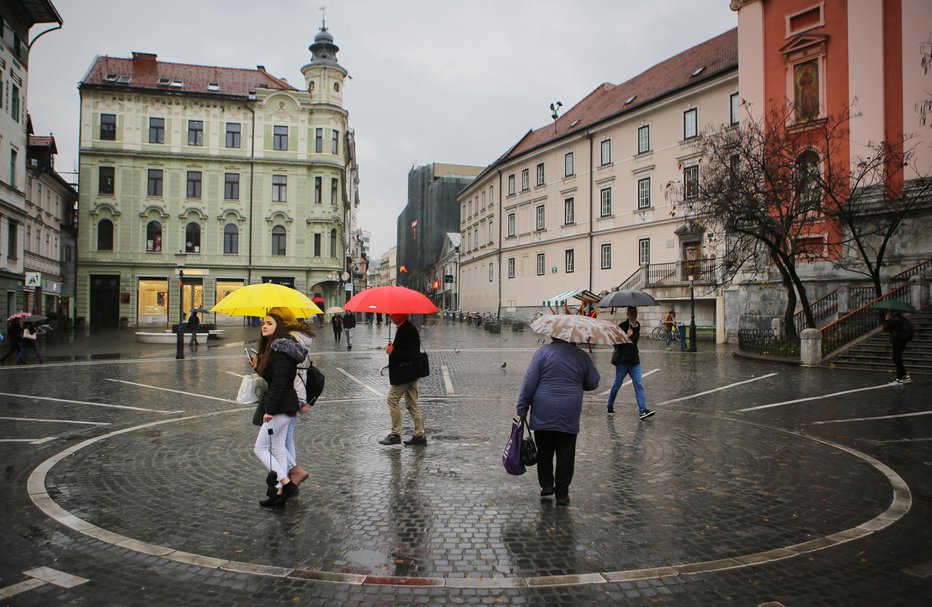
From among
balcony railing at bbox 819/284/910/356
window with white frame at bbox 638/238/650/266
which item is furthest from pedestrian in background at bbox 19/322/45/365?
window with white frame at bbox 638/238/650/266

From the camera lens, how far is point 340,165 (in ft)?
165

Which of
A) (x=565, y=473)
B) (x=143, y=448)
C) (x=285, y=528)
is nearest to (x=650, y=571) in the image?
(x=565, y=473)

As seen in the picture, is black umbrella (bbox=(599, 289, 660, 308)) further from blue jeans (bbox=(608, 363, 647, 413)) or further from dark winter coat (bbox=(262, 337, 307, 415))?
dark winter coat (bbox=(262, 337, 307, 415))

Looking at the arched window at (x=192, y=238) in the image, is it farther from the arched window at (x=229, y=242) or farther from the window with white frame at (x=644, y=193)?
the window with white frame at (x=644, y=193)

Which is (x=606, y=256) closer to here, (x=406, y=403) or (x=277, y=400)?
(x=406, y=403)

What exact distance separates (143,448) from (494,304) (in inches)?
2033

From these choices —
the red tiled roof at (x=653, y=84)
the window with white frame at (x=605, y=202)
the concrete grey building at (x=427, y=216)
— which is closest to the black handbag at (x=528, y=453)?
the red tiled roof at (x=653, y=84)

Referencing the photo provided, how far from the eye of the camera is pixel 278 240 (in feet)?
159

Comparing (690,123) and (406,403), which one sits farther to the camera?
(690,123)

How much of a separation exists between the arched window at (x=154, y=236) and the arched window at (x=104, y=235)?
101 inches

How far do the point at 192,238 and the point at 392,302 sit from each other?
1751 inches

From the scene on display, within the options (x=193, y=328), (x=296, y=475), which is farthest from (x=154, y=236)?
(x=296, y=475)

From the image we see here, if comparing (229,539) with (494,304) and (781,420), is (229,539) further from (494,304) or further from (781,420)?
(494,304)

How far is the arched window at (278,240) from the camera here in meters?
48.2
